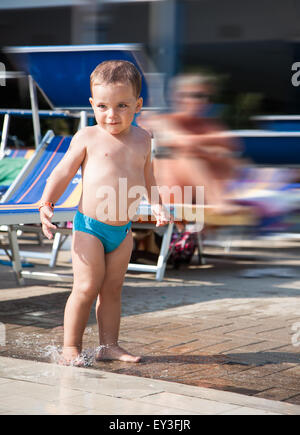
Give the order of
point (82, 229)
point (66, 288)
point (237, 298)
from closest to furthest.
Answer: point (82, 229), point (237, 298), point (66, 288)

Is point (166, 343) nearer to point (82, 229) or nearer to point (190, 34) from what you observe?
point (82, 229)

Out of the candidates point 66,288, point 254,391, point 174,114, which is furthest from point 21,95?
point 66,288

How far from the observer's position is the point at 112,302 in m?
2.72

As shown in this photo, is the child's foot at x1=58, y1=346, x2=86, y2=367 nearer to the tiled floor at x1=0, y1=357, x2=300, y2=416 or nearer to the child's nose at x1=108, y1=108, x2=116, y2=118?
the tiled floor at x1=0, y1=357, x2=300, y2=416

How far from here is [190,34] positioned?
1.82 feet

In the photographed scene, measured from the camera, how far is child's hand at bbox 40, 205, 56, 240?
2338 millimetres

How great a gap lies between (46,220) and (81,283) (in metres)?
0.35

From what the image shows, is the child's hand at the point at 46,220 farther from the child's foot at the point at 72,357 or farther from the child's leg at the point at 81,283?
the child's foot at the point at 72,357

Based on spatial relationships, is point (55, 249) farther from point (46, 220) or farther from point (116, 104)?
point (116, 104)

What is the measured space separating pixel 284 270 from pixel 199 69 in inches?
16.7

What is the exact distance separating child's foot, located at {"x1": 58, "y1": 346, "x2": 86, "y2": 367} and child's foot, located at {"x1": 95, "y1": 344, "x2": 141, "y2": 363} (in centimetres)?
10

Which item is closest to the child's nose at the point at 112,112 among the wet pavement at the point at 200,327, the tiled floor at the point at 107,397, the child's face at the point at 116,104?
the child's face at the point at 116,104

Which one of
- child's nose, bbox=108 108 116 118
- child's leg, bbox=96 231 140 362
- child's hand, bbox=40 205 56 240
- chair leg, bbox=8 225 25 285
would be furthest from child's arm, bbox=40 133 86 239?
chair leg, bbox=8 225 25 285

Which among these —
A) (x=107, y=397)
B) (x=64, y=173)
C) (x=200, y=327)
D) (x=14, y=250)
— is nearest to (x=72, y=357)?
(x=107, y=397)
